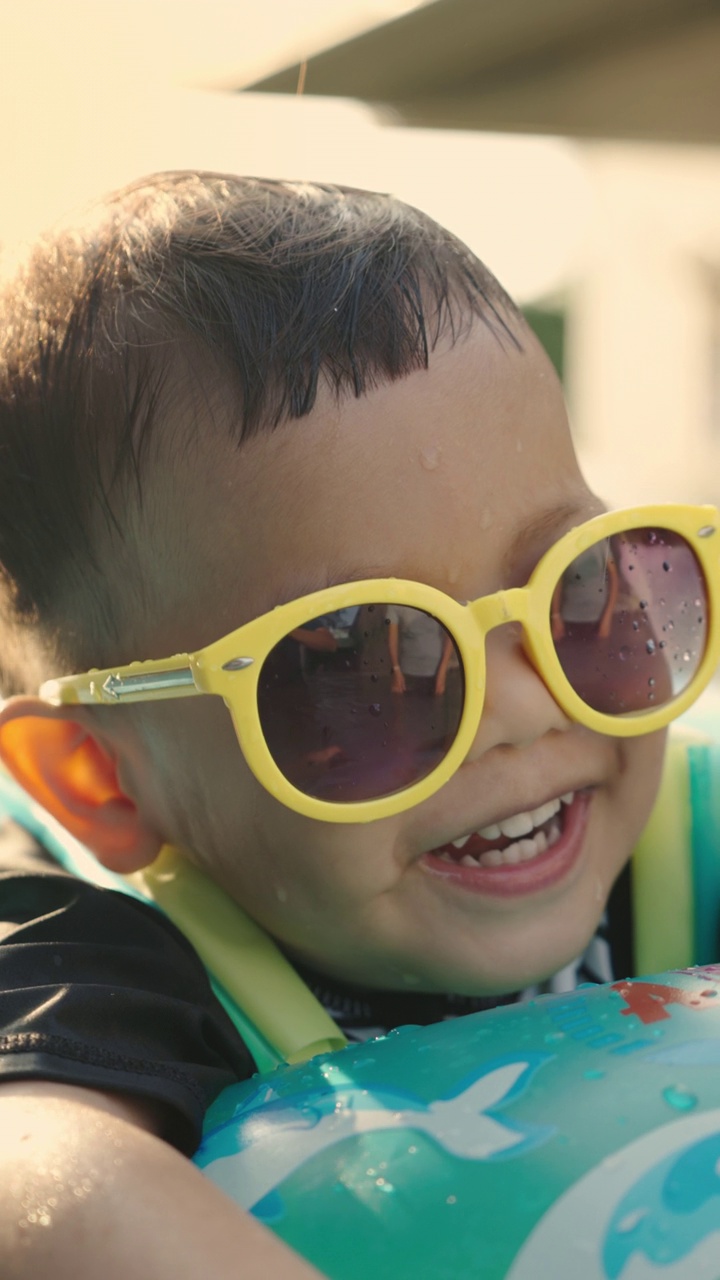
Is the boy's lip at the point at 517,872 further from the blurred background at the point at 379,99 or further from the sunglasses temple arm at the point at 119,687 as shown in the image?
the blurred background at the point at 379,99

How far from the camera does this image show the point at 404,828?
60.2 inches

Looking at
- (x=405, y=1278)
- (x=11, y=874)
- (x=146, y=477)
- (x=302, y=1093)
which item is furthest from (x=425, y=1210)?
(x=146, y=477)

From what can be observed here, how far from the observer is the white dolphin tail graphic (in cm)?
109

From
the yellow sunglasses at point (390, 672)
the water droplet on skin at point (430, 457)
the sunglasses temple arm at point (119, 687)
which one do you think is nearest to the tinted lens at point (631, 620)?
the yellow sunglasses at point (390, 672)

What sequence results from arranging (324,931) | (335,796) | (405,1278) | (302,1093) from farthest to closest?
(324,931) → (335,796) → (302,1093) → (405,1278)

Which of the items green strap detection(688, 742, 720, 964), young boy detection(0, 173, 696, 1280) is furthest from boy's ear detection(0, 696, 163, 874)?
green strap detection(688, 742, 720, 964)

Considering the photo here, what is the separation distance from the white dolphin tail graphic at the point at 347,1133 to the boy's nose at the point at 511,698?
433 mm

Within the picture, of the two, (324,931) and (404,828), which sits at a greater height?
(404,828)

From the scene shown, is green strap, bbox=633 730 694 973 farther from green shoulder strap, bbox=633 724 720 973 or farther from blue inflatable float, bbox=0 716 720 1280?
blue inflatable float, bbox=0 716 720 1280

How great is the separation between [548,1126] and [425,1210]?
0.45 ft

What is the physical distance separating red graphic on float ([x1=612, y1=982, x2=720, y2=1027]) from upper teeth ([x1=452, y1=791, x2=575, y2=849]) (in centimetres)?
28

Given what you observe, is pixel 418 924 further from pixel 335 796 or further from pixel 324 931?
pixel 335 796

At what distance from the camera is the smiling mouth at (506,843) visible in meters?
1.58

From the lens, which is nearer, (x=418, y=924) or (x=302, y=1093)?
(x=302, y=1093)
